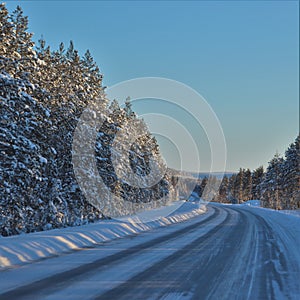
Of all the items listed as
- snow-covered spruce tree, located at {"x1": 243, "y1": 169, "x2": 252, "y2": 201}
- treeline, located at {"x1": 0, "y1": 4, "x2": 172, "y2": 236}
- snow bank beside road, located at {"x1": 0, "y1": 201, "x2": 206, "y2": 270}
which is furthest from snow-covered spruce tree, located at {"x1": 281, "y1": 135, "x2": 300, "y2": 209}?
snow bank beside road, located at {"x1": 0, "y1": 201, "x2": 206, "y2": 270}

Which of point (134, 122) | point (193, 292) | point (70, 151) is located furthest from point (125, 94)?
point (193, 292)

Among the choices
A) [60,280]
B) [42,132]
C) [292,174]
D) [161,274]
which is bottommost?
[60,280]

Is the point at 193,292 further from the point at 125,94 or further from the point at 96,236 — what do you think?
the point at 125,94

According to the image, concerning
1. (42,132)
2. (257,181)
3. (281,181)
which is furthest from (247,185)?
(42,132)

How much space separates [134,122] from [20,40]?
1116 inches

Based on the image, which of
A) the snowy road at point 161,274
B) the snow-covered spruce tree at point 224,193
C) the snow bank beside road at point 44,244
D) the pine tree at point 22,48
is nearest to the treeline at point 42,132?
the pine tree at point 22,48

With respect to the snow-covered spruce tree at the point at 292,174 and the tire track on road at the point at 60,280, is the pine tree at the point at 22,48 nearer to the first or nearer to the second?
the tire track on road at the point at 60,280

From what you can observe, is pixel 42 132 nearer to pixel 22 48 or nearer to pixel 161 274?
pixel 22 48

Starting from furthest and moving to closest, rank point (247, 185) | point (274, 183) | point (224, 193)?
point (224, 193)
point (247, 185)
point (274, 183)

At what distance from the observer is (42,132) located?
21.0m

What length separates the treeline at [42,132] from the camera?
17797 mm

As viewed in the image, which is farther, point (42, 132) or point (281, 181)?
point (281, 181)

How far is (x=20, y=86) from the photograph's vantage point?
17953 mm

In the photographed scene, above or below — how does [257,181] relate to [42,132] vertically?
above
